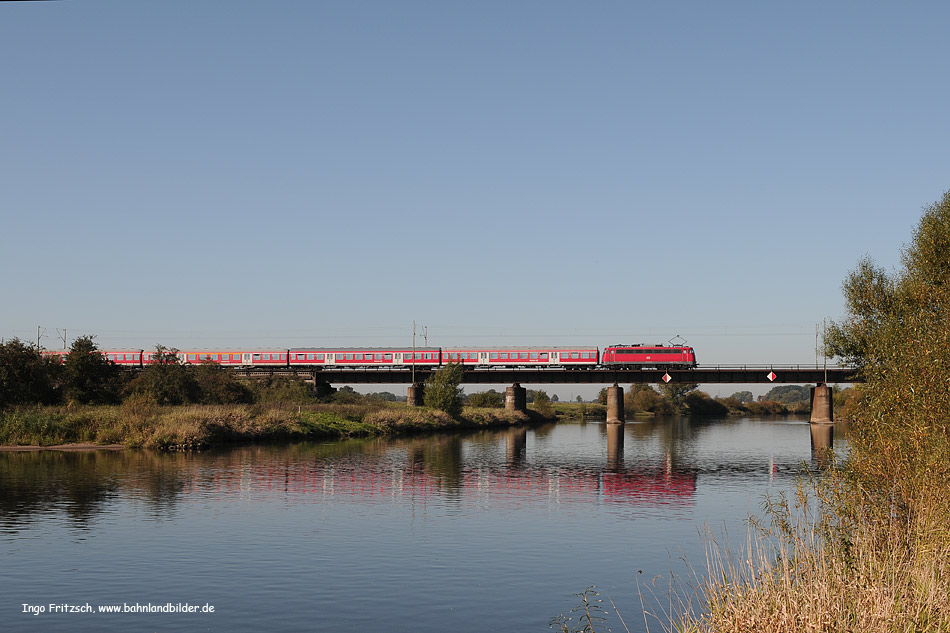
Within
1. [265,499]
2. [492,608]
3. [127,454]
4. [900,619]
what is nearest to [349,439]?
[127,454]

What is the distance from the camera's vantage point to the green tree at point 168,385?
232ft

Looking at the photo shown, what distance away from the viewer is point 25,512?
28.4 m

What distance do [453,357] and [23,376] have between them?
61.0 metres

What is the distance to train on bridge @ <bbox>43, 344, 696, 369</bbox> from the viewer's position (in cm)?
11212

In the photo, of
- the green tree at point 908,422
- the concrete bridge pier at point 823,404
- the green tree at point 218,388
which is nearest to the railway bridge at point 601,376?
the concrete bridge pier at point 823,404

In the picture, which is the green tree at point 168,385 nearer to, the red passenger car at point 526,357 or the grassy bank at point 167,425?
the grassy bank at point 167,425

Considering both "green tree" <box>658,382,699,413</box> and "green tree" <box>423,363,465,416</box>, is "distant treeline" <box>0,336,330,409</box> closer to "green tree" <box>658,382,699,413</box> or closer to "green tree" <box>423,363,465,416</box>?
"green tree" <box>423,363,465,416</box>

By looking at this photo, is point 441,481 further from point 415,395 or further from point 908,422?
point 415,395

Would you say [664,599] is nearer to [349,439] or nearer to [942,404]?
[942,404]

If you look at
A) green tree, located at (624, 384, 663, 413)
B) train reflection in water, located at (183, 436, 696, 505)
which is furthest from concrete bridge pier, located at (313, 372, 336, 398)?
green tree, located at (624, 384, 663, 413)

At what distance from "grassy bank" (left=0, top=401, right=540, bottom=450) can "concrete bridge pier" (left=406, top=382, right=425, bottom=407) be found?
2674 centimetres

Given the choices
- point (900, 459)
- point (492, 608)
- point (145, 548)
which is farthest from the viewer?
point (145, 548)

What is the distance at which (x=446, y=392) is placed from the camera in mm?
97812

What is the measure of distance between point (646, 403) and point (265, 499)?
14652cm
